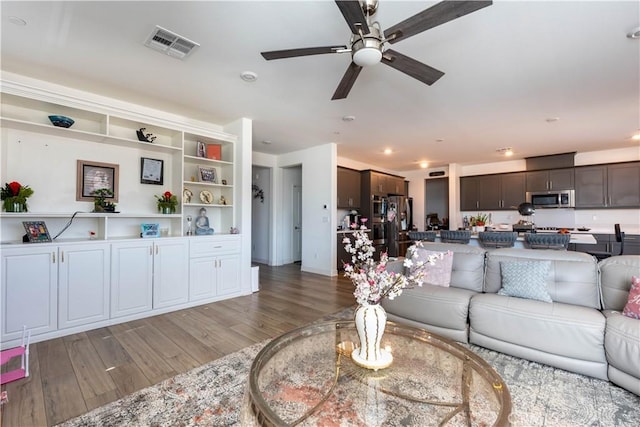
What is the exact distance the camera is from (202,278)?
3756 mm

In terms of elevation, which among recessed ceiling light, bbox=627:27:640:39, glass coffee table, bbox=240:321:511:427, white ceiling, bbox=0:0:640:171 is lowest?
glass coffee table, bbox=240:321:511:427

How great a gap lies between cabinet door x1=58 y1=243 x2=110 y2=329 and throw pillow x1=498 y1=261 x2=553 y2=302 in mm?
4011

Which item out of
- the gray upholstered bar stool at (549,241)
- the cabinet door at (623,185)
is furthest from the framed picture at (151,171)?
the cabinet door at (623,185)

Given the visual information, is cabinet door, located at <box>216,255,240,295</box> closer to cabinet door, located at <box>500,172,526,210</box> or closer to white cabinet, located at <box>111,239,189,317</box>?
white cabinet, located at <box>111,239,189,317</box>

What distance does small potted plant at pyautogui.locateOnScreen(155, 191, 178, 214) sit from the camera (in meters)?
3.69

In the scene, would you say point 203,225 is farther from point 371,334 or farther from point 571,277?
point 571,277

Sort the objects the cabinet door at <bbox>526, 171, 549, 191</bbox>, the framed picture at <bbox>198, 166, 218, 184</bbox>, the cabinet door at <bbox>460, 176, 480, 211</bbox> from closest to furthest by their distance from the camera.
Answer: the framed picture at <bbox>198, 166, 218, 184</bbox>, the cabinet door at <bbox>526, 171, 549, 191</bbox>, the cabinet door at <bbox>460, 176, 480, 211</bbox>

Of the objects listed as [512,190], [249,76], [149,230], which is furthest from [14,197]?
[512,190]

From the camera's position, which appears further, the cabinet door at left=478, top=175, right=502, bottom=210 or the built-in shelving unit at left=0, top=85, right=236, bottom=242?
the cabinet door at left=478, top=175, right=502, bottom=210

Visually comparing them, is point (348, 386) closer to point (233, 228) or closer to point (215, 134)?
point (233, 228)

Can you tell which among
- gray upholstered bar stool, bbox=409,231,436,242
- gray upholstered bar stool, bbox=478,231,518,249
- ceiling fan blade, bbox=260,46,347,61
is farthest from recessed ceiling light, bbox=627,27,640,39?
gray upholstered bar stool, bbox=409,231,436,242

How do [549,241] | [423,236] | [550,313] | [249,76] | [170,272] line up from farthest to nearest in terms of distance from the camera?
1. [423,236]
2. [549,241]
3. [170,272]
4. [249,76]
5. [550,313]

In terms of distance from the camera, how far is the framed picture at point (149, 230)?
11.3 feet

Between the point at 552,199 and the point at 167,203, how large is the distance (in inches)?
297
